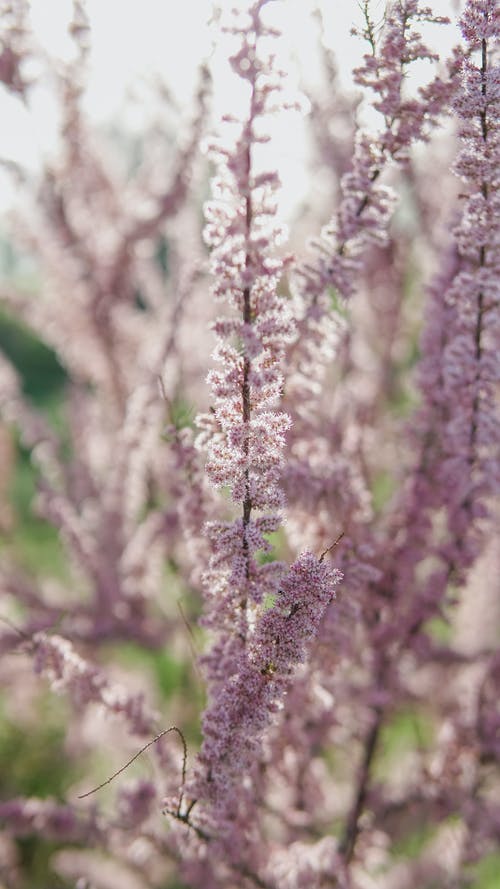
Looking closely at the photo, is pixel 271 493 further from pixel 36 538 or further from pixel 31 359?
pixel 31 359

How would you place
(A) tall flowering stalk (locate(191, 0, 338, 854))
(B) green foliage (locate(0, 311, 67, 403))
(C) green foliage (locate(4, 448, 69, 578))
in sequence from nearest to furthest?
(A) tall flowering stalk (locate(191, 0, 338, 854)) → (C) green foliage (locate(4, 448, 69, 578)) → (B) green foliage (locate(0, 311, 67, 403))

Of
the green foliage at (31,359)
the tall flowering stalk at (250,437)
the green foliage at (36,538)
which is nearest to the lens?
the tall flowering stalk at (250,437)

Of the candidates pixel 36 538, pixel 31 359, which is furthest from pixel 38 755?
pixel 31 359

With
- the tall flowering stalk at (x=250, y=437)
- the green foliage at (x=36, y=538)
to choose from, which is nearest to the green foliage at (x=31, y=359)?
the green foliage at (x=36, y=538)

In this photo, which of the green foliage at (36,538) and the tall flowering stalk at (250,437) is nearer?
the tall flowering stalk at (250,437)

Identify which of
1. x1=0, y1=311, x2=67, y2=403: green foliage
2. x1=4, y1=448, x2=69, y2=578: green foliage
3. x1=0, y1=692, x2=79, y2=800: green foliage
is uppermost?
x1=0, y1=311, x2=67, y2=403: green foliage

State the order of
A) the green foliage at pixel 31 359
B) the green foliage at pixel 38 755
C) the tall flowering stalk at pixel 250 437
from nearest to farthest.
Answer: the tall flowering stalk at pixel 250 437, the green foliage at pixel 38 755, the green foliage at pixel 31 359

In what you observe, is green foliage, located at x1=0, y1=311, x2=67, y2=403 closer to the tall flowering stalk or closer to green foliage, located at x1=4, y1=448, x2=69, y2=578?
green foliage, located at x1=4, y1=448, x2=69, y2=578

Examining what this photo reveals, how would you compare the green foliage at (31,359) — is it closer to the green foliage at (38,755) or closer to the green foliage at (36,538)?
the green foliage at (36,538)

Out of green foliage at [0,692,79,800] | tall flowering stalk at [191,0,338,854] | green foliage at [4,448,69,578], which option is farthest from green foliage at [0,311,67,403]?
tall flowering stalk at [191,0,338,854]

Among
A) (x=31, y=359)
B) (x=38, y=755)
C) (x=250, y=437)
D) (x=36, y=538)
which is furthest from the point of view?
(x=31, y=359)

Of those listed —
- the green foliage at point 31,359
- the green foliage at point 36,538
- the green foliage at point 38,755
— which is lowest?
the green foliage at point 38,755
